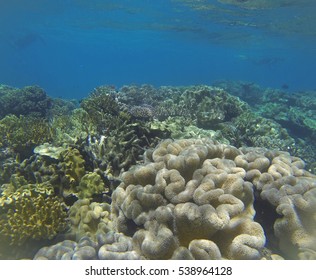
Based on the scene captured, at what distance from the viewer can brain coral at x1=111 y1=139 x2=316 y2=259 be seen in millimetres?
3582

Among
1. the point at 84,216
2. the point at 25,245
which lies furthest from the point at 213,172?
the point at 25,245

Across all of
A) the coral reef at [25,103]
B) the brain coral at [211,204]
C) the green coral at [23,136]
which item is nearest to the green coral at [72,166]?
the brain coral at [211,204]

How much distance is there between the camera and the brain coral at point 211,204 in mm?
3582

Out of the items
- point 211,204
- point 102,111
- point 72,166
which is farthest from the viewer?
point 102,111

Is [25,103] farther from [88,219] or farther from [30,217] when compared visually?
[88,219]

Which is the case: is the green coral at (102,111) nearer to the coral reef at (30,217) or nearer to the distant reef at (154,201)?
the distant reef at (154,201)

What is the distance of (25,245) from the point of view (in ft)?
15.4

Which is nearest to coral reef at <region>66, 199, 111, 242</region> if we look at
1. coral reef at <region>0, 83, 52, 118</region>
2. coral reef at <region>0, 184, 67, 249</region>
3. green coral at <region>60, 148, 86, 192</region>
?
coral reef at <region>0, 184, 67, 249</region>

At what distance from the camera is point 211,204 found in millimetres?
3885

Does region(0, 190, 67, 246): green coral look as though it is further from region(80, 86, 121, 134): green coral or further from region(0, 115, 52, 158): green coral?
region(0, 115, 52, 158): green coral

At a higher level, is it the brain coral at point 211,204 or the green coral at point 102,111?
the brain coral at point 211,204

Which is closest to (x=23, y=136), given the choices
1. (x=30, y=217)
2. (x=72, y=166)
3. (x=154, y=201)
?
(x=72, y=166)
